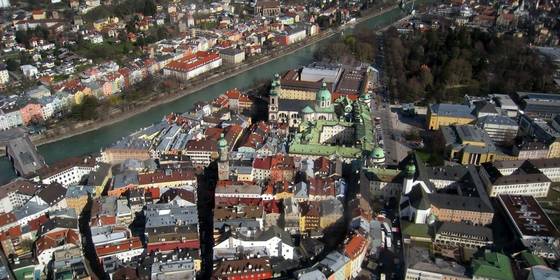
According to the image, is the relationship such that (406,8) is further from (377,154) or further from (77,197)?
(77,197)

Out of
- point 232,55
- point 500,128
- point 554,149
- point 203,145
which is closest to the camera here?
point 203,145

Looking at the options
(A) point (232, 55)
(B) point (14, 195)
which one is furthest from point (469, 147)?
(A) point (232, 55)

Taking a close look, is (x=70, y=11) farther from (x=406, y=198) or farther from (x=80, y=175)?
(x=406, y=198)

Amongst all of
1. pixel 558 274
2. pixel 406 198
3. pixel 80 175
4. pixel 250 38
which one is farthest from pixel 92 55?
pixel 558 274

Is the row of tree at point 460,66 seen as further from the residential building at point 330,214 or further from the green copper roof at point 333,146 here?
the residential building at point 330,214

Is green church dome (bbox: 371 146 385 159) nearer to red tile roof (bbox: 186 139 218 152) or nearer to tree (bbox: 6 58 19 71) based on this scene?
red tile roof (bbox: 186 139 218 152)

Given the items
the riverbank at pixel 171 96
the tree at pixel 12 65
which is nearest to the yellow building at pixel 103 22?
the tree at pixel 12 65
